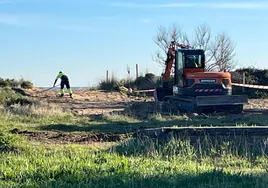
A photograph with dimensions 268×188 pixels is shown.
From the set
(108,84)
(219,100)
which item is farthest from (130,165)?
(108,84)

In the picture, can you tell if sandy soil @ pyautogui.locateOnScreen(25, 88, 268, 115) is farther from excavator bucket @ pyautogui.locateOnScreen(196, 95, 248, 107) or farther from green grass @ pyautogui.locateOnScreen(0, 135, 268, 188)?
green grass @ pyautogui.locateOnScreen(0, 135, 268, 188)

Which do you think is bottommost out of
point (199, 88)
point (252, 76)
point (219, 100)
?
point (219, 100)

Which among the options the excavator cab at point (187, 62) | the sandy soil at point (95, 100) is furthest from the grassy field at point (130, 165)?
the sandy soil at point (95, 100)

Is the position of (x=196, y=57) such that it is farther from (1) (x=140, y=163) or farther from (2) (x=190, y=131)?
(1) (x=140, y=163)

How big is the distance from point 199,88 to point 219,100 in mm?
A: 1416

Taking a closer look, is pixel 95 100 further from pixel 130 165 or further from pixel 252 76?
pixel 130 165

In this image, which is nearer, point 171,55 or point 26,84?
point 171,55

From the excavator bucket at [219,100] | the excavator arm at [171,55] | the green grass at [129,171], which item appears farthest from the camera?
the excavator arm at [171,55]

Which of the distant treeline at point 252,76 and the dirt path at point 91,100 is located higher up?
the distant treeline at point 252,76

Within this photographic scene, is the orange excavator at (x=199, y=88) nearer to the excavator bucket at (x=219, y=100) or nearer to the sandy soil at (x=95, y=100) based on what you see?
the excavator bucket at (x=219, y=100)

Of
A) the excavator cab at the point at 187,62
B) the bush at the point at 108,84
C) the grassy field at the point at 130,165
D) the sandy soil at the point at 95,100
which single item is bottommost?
the grassy field at the point at 130,165

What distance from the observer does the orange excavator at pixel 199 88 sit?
23109mm

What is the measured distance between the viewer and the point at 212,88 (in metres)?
24.1

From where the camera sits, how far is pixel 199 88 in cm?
2414
